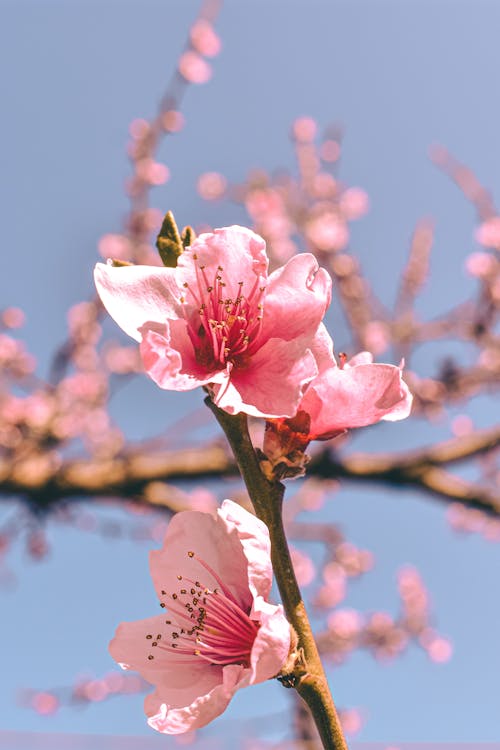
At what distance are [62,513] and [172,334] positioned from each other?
3.40 m

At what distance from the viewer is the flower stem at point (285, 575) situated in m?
0.76

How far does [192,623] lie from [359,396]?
1.45ft

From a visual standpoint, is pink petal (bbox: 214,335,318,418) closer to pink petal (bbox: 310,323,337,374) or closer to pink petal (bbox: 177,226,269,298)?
pink petal (bbox: 310,323,337,374)

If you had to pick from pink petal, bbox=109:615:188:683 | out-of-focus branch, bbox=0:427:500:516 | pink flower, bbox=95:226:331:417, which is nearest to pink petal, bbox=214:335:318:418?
pink flower, bbox=95:226:331:417

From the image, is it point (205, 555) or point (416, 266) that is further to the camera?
point (416, 266)

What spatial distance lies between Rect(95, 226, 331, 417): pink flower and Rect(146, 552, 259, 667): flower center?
27cm

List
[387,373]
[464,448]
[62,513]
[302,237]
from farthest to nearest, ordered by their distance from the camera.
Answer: [302,237]
[62,513]
[464,448]
[387,373]

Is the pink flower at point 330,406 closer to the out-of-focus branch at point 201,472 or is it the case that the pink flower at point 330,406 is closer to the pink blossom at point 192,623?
the pink blossom at point 192,623

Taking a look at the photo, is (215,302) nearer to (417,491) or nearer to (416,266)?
(417,491)

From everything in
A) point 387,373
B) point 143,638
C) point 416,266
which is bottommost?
point 143,638

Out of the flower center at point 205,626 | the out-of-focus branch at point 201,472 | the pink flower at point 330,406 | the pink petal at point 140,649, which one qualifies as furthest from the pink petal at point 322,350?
the out-of-focus branch at point 201,472

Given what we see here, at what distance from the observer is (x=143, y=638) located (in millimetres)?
977

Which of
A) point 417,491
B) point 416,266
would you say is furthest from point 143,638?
point 416,266

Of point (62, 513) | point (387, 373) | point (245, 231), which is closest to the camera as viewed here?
point (387, 373)
